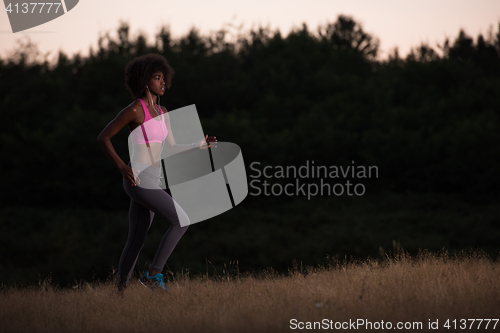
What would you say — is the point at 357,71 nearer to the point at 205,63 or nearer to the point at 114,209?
the point at 205,63

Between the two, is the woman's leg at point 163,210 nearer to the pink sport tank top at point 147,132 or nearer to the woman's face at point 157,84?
the pink sport tank top at point 147,132

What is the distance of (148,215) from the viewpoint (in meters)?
3.95

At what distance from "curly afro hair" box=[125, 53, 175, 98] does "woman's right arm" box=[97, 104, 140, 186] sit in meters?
0.27

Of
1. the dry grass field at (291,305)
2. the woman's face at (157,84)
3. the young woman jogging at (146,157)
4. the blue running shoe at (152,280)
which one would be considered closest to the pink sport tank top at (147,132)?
the young woman jogging at (146,157)

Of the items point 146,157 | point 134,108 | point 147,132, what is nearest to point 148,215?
point 146,157

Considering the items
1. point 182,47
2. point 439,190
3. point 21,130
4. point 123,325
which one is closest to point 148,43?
point 182,47

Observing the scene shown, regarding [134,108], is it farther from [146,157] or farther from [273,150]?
[273,150]

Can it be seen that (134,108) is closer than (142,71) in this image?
Yes

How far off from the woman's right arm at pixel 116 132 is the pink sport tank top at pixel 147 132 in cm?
8

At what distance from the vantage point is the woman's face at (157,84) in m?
3.93

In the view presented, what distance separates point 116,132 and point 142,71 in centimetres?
60

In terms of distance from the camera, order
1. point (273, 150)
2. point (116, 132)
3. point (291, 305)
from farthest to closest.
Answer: point (273, 150), point (116, 132), point (291, 305)

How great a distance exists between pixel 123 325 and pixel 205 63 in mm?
32116

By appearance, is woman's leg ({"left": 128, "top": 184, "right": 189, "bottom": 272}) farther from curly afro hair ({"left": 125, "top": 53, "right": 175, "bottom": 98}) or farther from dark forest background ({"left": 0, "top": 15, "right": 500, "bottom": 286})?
dark forest background ({"left": 0, "top": 15, "right": 500, "bottom": 286})
